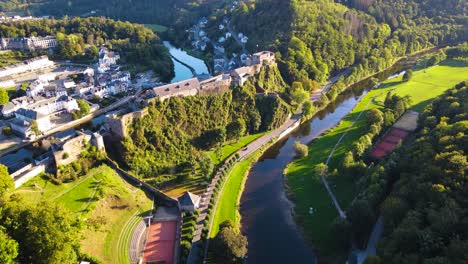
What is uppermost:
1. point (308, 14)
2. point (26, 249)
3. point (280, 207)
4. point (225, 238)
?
point (308, 14)

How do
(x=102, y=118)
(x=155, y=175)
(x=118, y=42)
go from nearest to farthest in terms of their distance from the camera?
(x=155, y=175) → (x=102, y=118) → (x=118, y=42)

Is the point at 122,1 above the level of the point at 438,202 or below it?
above

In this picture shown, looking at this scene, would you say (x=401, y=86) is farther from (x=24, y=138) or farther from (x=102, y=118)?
(x=24, y=138)

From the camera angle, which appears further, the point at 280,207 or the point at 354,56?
the point at 354,56

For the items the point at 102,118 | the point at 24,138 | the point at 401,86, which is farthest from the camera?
the point at 401,86

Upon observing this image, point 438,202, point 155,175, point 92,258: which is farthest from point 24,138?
point 438,202

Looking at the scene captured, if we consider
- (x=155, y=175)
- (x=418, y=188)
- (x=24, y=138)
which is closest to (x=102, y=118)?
(x=24, y=138)

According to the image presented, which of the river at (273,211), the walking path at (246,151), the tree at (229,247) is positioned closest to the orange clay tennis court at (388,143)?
the river at (273,211)

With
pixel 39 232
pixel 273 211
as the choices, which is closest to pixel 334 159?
pixel 273 211
